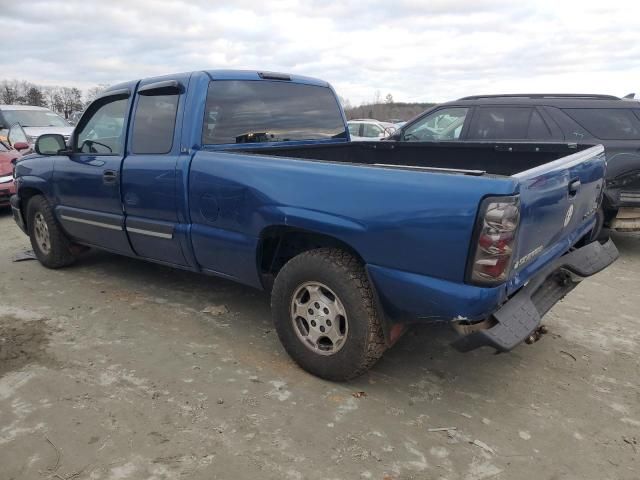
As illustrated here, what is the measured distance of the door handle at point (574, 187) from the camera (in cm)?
288

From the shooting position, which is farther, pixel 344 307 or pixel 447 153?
pixel 447 153

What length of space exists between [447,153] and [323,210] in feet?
6.48

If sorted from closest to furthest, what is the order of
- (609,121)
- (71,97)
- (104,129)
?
(104,129) → (609,121) → (71,97)

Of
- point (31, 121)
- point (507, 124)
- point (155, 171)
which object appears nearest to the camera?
point (155, 171)

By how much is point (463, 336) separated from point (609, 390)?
3.90 ft

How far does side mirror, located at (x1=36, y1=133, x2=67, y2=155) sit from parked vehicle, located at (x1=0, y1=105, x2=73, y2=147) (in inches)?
341

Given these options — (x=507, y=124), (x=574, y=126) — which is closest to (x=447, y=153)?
(x=507, y=124)

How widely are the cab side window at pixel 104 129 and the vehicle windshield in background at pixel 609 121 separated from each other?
5107mm

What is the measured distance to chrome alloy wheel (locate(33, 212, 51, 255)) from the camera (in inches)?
203

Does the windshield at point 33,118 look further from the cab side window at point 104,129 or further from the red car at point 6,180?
the cab side window at point 104,129

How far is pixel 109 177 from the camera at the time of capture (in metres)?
4.11

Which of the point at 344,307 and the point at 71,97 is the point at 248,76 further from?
the point at 71,97

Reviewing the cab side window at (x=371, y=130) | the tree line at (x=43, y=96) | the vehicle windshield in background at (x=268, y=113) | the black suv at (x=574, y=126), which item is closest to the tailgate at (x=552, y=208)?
the vehicle windshield in background at (x=268, y=113)

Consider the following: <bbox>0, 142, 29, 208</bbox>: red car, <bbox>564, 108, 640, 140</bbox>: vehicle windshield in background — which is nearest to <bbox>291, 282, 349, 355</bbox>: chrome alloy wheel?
<bbox>564, 108, 640, 140</bbox>: vehicle windshield in background
